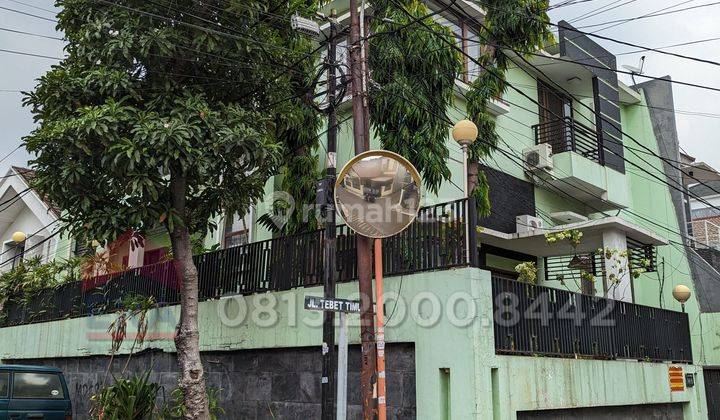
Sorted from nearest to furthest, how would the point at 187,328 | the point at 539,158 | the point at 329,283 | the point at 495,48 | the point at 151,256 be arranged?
1. the point at 329,283
2. the point at 187,328
3. the point at 495,48
4. the point at 539,158
5. the point at 151,256

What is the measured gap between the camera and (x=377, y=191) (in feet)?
28.5

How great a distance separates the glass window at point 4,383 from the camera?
11.7 meters

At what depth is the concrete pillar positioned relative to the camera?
46.6 feet

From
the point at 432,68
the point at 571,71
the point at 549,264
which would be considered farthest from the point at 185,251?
the point at 571,71

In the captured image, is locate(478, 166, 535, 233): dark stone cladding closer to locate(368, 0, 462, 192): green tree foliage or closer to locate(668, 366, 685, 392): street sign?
locate(368, 0, 462, 192): green tree foliage

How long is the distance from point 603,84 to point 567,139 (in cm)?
252

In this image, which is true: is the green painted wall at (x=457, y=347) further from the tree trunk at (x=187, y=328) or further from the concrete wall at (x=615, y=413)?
the tree trunk at (x=187, y=328)

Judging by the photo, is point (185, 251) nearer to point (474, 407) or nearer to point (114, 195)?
point (114, 195)

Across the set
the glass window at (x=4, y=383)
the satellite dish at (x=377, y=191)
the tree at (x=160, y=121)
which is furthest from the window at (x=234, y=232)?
the satellite dish at (x=377, y=191)

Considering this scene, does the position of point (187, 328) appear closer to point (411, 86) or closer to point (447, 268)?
point (447, 268)

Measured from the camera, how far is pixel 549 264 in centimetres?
1833

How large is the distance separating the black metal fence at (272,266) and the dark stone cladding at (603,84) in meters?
9.67

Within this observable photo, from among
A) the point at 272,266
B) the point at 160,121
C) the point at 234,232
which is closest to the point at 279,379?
the point at 272,266

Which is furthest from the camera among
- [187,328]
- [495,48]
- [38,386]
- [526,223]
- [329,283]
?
[526,223]
